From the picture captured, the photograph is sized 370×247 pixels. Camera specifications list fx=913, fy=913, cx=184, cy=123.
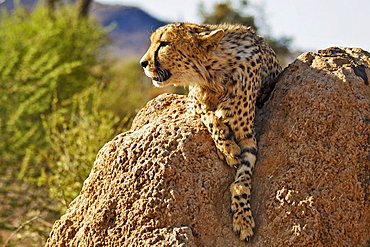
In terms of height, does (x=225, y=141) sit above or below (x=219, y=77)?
below

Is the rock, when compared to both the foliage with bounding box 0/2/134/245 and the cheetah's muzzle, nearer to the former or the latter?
the cheetah's muzzle

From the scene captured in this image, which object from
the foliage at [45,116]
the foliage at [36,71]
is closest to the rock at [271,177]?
the foliage at [45,116]

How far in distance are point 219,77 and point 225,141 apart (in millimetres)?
382

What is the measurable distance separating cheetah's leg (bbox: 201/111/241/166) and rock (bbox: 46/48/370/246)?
0.21 ft

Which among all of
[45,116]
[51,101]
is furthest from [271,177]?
[51,101]

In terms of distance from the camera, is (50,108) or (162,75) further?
(50,108)

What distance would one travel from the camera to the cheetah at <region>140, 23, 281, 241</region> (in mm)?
5332

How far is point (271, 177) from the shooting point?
17.4ft

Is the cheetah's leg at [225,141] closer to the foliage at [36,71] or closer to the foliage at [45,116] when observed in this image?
the foliage at [45,116]

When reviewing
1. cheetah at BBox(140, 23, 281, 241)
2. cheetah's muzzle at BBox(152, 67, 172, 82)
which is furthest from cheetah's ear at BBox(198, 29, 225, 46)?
cheetah's muzzle at BBox(152, 67, 172, 82)

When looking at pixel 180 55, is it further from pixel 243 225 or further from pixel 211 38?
pixel 243 225

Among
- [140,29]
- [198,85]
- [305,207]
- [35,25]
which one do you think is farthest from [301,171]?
[140,29]

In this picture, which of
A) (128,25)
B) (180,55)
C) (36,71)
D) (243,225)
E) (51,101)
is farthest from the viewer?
(128,25)

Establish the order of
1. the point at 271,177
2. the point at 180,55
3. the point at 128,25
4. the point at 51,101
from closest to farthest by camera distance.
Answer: the point at 271,177 < the point at 180,55 < the point at 51,101 < the point at 128,25
